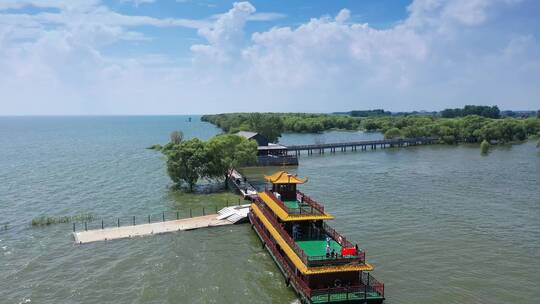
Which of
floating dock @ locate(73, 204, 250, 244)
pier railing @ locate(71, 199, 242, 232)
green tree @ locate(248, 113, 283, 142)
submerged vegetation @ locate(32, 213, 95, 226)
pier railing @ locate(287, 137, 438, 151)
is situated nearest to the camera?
floating dock @ locate(73, 204, 250, 244)

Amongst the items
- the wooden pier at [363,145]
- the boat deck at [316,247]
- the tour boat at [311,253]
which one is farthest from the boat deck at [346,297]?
the wooden pier at [363,145]

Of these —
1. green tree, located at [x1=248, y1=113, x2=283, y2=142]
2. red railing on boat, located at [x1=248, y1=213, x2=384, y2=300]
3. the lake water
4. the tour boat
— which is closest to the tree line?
the lake water

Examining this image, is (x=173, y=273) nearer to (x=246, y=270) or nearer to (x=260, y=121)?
(x=246, y=270)

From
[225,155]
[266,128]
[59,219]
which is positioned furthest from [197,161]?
[266,128]

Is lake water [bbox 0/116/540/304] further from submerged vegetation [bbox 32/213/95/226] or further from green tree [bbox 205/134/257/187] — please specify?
green tree [bbox 205/134/257/187]

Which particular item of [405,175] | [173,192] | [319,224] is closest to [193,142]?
[173,192]

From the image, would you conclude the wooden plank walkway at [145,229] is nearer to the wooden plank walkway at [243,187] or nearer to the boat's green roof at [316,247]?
the wooden plank walkway at [243,187]
